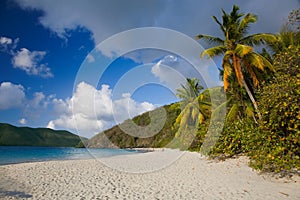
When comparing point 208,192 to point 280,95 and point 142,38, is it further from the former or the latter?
point 142,38

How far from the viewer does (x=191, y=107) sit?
19969 millimetres

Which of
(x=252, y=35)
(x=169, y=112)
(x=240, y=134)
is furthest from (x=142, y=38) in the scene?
(x=169, y=112)

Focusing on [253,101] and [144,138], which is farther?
[144,138]

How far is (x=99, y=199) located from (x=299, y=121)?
5103 mm

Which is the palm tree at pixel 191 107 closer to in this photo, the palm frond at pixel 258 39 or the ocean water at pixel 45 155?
the palm frond at pixel 258 39

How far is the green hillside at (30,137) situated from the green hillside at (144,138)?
32873 mm

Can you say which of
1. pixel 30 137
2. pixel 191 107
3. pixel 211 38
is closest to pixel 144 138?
pixel 191 107

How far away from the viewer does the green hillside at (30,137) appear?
300 ft

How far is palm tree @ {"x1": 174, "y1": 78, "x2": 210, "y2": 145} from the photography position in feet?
59.2

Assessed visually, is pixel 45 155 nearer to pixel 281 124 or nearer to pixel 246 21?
pixel 246 21

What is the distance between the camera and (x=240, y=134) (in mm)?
8555

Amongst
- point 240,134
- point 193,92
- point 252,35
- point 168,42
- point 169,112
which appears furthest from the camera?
point 169,112

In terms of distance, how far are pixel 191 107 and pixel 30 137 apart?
10186cm

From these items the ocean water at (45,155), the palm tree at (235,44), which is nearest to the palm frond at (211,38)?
the palm tree at (235,44)
